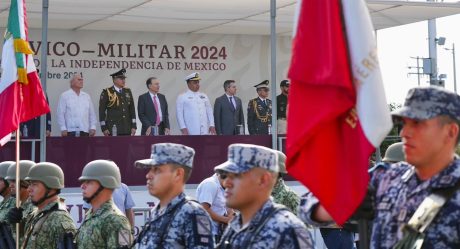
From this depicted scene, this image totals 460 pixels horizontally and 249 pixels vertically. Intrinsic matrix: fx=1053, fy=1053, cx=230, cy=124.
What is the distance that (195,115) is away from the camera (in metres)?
18.8

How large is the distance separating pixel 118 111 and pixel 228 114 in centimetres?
202

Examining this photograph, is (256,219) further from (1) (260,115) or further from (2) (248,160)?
(1) (260,115)

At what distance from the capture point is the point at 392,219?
4250mm

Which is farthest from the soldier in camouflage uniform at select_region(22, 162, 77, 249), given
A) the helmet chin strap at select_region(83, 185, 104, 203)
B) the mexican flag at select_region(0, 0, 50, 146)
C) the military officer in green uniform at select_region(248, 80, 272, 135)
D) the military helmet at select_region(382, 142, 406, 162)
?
the military officer in green uniform at select_region(248, 80, 272, 135)

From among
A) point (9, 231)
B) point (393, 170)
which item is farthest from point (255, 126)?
point (393, 170)

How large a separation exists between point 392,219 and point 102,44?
17.4m

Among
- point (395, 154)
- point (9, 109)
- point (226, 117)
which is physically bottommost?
point (395, 154)

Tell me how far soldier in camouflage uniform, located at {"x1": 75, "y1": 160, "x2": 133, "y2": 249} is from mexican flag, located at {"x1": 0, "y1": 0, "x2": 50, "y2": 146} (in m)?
1.55

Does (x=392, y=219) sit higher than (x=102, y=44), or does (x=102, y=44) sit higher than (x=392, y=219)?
(x=102, y=44)

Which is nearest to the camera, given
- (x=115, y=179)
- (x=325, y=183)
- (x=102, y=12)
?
(x=325, y=183)

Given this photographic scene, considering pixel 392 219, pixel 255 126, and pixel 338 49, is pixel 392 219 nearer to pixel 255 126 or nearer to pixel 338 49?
pixel 338 49

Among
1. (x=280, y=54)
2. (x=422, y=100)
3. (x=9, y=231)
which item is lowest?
(x=9, y=231)

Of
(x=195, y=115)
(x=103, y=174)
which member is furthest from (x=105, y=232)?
(x=195, y=115)

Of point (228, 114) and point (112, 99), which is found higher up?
point (112, 99)
